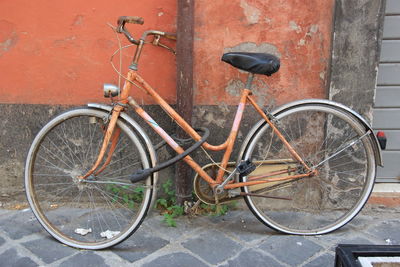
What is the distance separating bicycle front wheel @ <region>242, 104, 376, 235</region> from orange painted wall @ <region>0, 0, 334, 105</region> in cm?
29

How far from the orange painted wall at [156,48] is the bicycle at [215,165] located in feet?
0.78

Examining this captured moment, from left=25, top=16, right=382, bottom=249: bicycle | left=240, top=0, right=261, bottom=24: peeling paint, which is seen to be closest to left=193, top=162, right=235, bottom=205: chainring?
left=25, top=16, right=382, bottom=249: bicycle

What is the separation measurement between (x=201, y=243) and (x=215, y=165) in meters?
0.60

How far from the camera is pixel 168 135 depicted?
2.92 meters

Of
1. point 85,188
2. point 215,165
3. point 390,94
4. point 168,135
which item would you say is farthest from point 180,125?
point 390,94

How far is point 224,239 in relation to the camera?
10.00 feet

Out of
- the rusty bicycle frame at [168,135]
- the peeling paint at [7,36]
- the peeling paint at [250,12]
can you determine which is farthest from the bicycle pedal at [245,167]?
the peeling paint at [7,36]

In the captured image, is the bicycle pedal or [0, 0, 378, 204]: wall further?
[0, 0, 378, 204]: wall

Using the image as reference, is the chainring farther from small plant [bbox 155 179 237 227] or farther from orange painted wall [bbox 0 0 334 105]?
orange painted wall [bbox 0 0 334 105]

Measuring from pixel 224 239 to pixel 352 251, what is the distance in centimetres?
121

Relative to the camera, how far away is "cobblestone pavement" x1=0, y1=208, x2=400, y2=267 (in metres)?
2.77

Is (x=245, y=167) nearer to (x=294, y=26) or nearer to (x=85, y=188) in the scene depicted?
(x=294, y=26)

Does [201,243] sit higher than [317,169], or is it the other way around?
[317,169]

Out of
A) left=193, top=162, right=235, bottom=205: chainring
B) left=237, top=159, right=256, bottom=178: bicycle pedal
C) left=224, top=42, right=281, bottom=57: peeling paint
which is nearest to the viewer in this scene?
left=237, top=159, right=256, bottom=178: bicycle pedal
